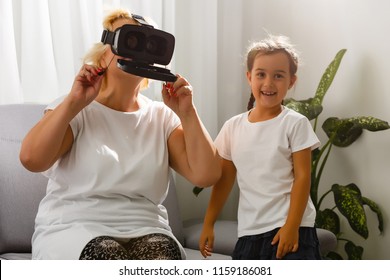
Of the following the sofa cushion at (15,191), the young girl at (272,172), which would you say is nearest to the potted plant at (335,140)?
the young girl at (272,172)

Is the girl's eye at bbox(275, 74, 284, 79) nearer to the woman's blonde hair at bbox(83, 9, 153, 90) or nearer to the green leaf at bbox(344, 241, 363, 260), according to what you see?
the woman's blonde hair at bbox(83, 9, 153, 90)

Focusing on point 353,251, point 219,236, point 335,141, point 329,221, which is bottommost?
point 353,251

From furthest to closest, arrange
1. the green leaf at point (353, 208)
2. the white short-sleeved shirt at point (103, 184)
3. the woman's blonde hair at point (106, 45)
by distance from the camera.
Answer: the green leaf at point (353, 208)
the woman's blonde hair at point (106, 45)
the white short-sleeved shirt at point (103, 184)

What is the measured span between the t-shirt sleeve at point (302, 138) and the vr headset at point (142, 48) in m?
0.34

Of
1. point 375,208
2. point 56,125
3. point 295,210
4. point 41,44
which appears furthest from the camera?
point 375,208

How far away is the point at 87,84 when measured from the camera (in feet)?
5.03

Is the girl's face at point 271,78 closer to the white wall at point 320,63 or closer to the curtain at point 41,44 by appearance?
the curtain at point 41,44

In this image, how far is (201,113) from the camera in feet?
9.50

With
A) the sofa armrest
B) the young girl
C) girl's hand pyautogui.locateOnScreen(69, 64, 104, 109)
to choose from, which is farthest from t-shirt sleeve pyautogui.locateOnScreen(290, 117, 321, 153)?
the sofa armrest

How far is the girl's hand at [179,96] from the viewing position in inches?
64.6

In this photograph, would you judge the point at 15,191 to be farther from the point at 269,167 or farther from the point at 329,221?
the point at 329,221

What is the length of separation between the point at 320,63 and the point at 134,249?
5.29 feet

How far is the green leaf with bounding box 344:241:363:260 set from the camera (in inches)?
104

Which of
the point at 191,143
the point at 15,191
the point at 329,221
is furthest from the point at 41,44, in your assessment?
the point at 329,221
